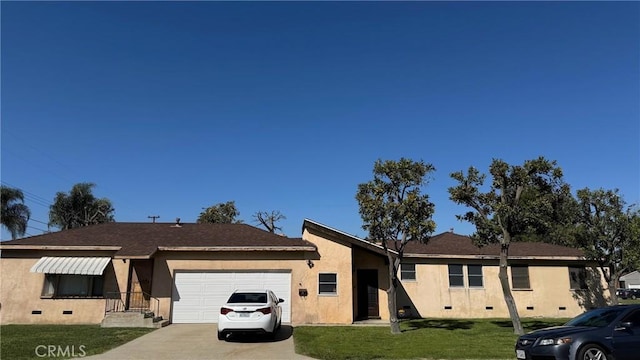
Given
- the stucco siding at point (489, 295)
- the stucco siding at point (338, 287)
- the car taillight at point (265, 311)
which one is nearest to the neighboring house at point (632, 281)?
the stucco siding at point (489, 295)

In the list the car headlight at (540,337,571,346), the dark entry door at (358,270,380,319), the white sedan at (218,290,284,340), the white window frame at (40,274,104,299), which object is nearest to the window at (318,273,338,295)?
the dark entry door at (358,270,380,319)

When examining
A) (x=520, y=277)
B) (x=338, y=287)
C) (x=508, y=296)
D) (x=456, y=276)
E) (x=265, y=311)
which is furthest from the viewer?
(x=520, y=277)

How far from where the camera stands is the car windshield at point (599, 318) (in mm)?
9438

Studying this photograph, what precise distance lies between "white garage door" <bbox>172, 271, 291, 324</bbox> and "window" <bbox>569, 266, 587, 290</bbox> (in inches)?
639

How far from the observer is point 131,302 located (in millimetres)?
19281

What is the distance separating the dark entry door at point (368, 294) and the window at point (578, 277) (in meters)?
11.5

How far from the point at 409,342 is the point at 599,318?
557 centimetres

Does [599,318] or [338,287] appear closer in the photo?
[599,318]

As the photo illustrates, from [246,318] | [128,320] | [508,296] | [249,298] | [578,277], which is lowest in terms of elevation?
[128,320]

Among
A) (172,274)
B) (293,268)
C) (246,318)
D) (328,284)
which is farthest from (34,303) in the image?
(328,284)

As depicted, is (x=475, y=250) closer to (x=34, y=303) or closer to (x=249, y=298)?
(x=249, y=298)

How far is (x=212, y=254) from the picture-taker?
1944 centimetres

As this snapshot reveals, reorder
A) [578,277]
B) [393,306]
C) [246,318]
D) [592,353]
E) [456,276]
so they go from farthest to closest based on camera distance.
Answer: [578,277] < [456,276] < [393,306] < [246,318] < [592,353]

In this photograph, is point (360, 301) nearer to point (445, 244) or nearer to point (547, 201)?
point (445, 244)
